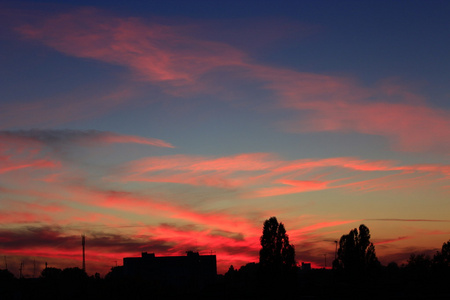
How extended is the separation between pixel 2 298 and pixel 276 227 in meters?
51.5

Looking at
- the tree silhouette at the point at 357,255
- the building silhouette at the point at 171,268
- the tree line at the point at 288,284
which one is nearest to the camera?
the tree line at the point at 288,284

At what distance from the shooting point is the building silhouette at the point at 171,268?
154 meters

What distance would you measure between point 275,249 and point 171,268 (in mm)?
84407

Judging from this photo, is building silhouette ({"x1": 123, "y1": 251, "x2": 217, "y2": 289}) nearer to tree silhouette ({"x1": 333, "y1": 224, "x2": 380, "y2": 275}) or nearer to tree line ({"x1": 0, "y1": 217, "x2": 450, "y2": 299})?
tree line ({"x1": 0, "y1": 217, "x2": 450, "y2": 299})

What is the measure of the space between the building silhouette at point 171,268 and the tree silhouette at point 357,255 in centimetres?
6516

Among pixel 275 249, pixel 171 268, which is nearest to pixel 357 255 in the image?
pixel 275 249

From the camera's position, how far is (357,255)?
94562 millimetres

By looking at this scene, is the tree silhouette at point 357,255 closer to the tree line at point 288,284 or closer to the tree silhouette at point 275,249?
the tree line at point 288,284

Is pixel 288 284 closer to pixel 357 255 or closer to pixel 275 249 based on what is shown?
pixel 275 249

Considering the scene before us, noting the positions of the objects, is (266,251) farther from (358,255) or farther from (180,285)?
(180,285)

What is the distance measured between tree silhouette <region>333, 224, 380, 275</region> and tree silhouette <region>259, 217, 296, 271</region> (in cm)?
2197

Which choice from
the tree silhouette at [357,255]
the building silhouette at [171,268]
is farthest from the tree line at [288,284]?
the building silhouette at [171,268]

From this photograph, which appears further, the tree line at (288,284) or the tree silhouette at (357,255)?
the tree silhouette at (357,255)

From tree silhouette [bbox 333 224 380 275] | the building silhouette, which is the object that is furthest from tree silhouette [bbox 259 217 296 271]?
the building silhouette
